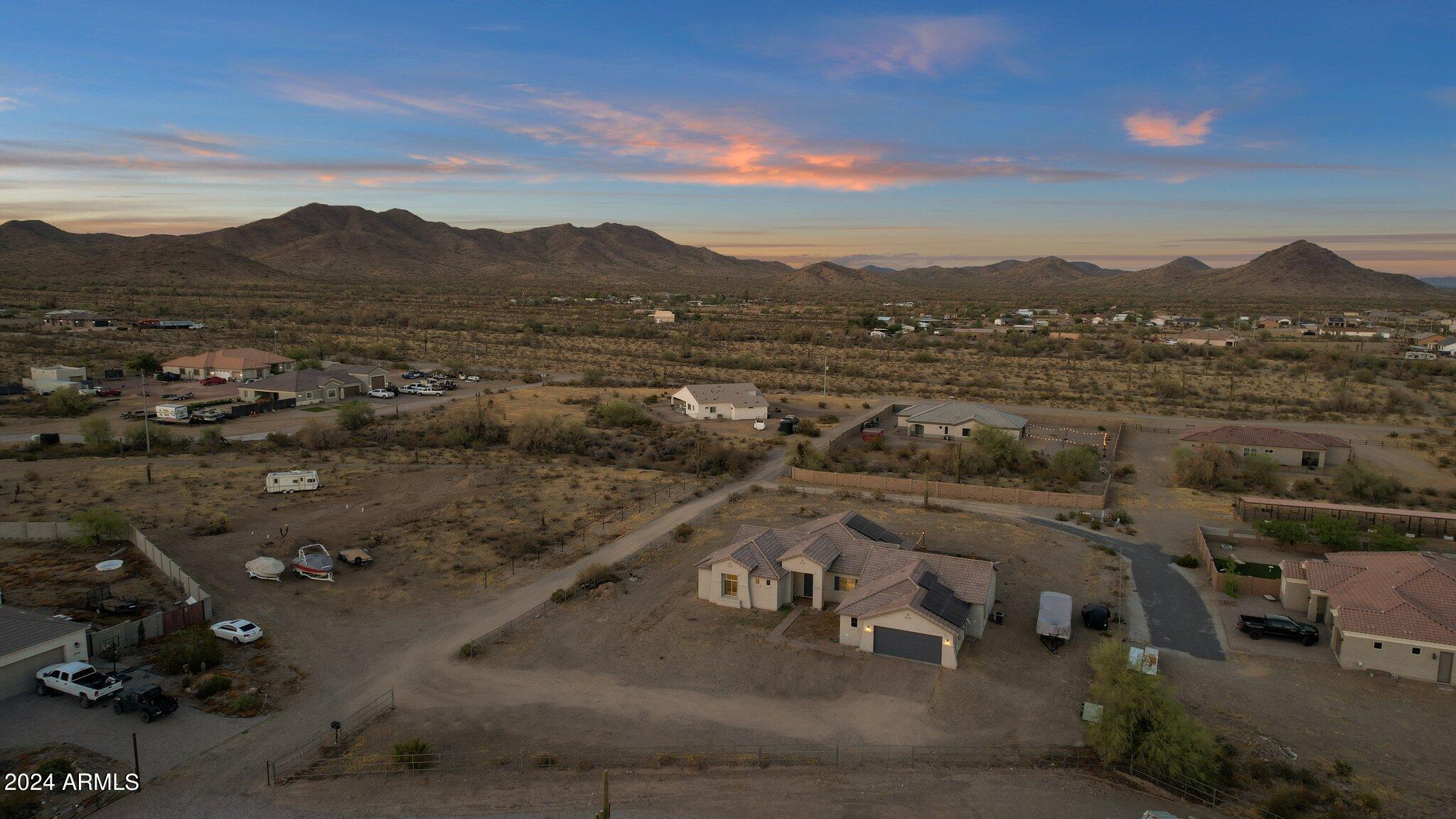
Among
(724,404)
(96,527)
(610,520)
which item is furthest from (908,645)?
(724,404)

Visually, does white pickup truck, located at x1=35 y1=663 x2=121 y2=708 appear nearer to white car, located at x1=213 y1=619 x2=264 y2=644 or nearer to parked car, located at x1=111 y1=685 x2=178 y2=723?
parked car, located at x1=111 y1=685 x2=178 y2=723

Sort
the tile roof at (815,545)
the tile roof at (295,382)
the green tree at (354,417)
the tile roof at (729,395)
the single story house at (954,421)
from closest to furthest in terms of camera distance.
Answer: the tile roof at (815,545), the single story house at (954,421), the green tree at (354,417), the tile roof at (729,395), the tile roof at (295,382)

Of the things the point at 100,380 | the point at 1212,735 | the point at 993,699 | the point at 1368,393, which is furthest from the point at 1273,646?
the point at 100,380

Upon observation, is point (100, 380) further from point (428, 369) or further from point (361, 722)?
point (361, 722)

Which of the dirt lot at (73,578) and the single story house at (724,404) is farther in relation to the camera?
the single story house at (724,404)

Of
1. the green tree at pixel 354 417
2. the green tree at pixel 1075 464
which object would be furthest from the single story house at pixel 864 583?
the green tree at pixel 354 417

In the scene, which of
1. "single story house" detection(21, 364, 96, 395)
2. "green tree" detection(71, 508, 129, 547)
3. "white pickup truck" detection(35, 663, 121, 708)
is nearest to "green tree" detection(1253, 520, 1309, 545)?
"white pickup truck" detection(35, 663, 121, 708)

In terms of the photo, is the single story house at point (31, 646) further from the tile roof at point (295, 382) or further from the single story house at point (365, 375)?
the single story house at point (365, 375)
